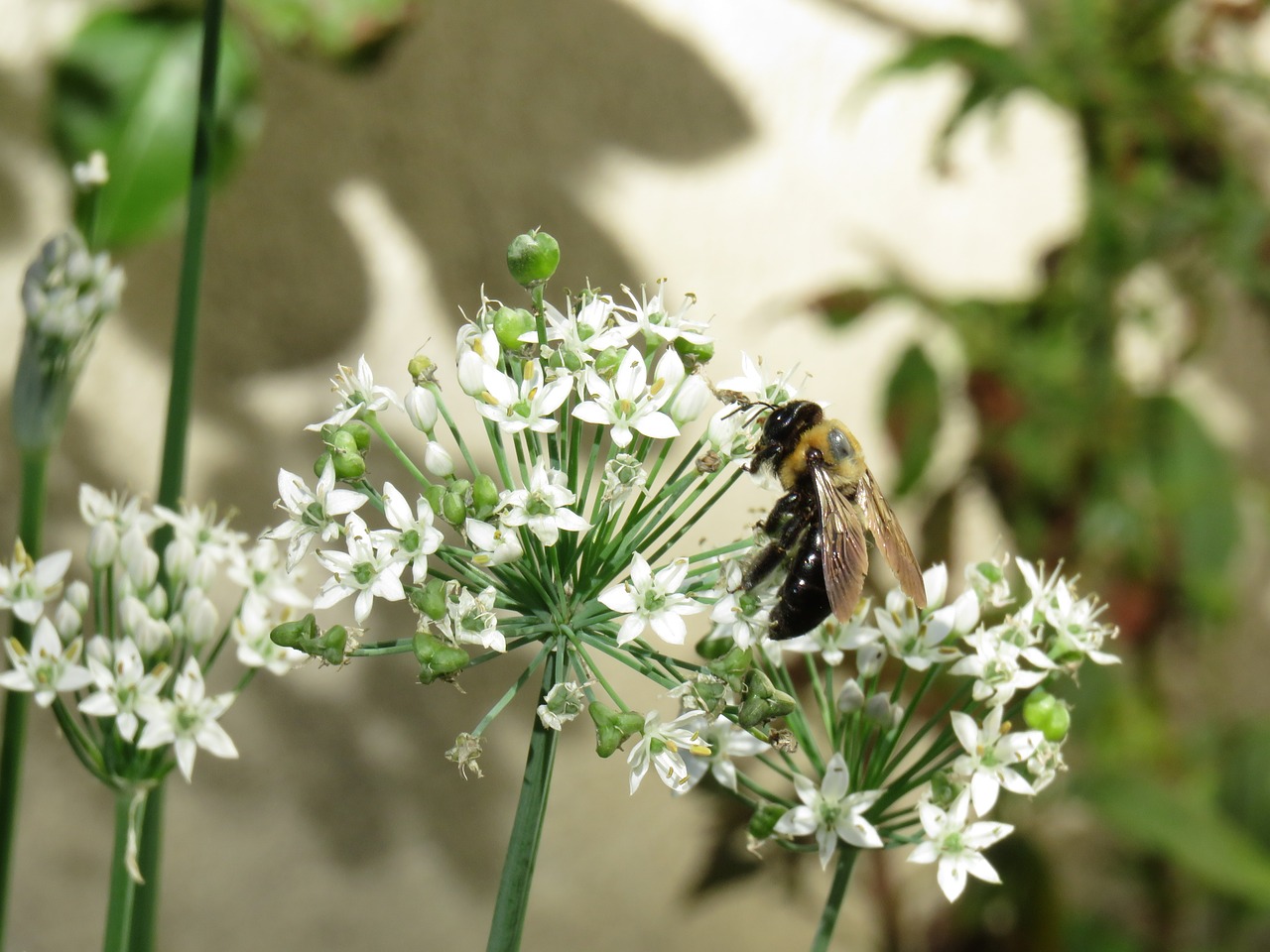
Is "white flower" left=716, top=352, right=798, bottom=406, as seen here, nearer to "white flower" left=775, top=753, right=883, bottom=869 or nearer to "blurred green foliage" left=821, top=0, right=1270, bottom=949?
"white flower" left=775, top=753, right=883, bottom=869

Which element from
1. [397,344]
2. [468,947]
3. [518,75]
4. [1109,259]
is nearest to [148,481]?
[397,344]

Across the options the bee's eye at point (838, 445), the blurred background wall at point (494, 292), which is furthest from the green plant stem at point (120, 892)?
the blurred background wall at point (494, 292)

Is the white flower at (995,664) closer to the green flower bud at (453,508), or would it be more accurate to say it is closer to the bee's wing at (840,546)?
the bee's wing at (840,546)

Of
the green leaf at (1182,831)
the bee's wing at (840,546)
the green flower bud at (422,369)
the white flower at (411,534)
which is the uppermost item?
the green flower bud at (422,369)

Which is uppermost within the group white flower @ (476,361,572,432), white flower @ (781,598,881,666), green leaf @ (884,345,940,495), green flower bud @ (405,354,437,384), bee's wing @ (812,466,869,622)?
white flower @ (476,361,572,432)

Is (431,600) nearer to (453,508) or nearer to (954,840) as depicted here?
(453,508)

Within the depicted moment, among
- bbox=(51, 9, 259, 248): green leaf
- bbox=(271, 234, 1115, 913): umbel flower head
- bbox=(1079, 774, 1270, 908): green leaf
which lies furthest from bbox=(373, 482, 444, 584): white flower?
bbox=(1079, 774, 1270, 908): green leaf

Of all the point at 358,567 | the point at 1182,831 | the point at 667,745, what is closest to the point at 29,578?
the point at 358,567

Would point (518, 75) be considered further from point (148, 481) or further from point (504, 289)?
point (148, 481)
